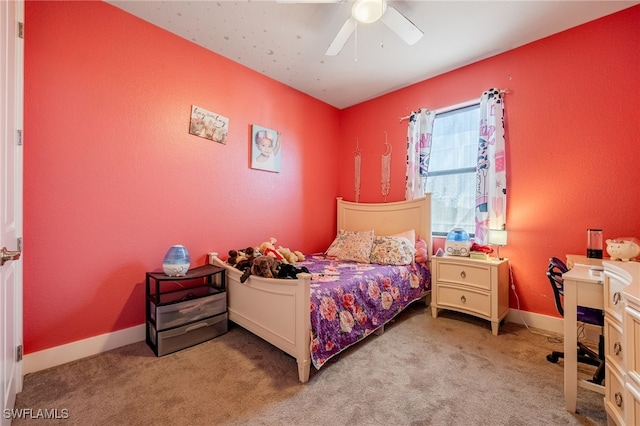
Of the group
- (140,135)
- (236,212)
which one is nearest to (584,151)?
(236,212)

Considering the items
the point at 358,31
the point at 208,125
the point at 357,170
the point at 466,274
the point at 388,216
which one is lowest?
the point at 466,274

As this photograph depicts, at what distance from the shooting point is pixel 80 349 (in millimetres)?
1945

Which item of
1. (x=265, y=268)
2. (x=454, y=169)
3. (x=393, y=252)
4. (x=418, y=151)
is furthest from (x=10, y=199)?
(x=454, y=169)

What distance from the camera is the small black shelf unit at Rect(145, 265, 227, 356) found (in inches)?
79.3

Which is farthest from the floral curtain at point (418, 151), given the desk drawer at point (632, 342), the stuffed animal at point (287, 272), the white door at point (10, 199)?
the white door at point (10, 199)

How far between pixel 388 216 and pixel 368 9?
227cm

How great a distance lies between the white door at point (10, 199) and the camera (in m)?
1.21

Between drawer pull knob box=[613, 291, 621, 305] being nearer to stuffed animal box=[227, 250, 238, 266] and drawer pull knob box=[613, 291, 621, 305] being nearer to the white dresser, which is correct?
the white dresser

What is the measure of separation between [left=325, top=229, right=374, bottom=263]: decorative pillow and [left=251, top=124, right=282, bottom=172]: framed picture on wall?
4.06 ft

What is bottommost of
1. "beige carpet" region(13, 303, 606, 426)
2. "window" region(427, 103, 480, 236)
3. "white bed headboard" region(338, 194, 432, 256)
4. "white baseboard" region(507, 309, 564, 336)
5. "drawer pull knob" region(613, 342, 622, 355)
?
"beige carpet" region(13, 303, 606, 426)

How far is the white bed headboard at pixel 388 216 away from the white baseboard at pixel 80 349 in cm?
267

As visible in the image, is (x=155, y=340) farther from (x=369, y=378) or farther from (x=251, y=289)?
(x=369, y=378)

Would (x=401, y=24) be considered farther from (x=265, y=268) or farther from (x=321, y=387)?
(x=321, y=387)

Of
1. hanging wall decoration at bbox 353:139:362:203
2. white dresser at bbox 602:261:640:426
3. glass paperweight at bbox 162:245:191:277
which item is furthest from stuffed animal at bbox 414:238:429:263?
glass paperweight at bbox 162:245:191:277
